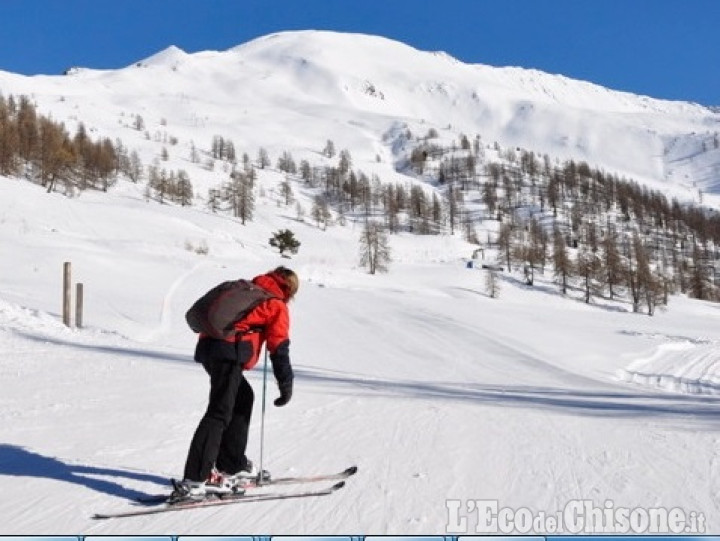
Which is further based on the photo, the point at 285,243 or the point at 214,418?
the point at 285,243

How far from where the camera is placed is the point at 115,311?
740 inches

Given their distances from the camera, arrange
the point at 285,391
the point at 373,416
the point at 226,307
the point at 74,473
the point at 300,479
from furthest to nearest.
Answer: the point at 373,416 < the point at 74,473 < the point at 300,479 < the point at 285,391 < the point at 226,307

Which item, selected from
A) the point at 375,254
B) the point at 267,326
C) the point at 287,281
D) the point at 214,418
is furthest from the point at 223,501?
the point at 375,254

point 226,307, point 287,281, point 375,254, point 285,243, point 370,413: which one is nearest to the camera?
point 226,307

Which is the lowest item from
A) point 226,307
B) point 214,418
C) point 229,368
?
point 214,418

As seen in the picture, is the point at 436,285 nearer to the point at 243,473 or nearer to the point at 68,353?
the point at 68,353

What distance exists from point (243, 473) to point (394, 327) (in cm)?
1539

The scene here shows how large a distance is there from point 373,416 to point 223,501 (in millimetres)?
3185

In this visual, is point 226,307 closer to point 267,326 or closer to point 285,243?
point 267,326

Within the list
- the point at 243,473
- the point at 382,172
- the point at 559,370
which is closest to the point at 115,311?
the point at 559,370

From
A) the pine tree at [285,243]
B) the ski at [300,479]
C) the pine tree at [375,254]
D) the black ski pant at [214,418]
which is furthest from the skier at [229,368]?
the pine tree at [285,243]

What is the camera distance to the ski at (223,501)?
4113 millimetres

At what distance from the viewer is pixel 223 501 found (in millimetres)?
4406

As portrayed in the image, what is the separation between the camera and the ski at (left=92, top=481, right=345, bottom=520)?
13.5 ft
